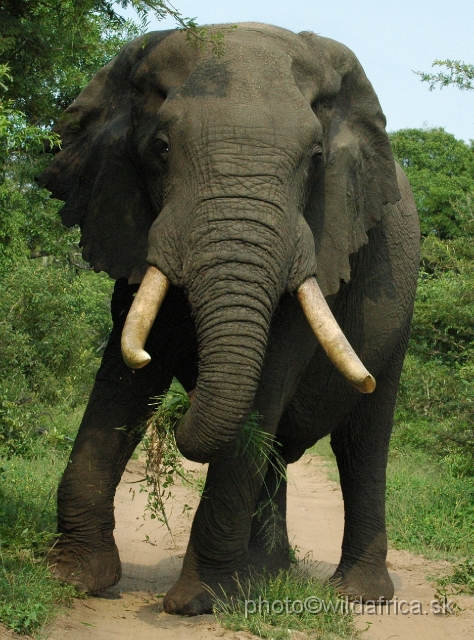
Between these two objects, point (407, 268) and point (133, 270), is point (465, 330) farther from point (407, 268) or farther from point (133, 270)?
point (133, 270)

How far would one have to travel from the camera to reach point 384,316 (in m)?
7.01

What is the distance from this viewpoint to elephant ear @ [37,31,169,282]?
226 inches

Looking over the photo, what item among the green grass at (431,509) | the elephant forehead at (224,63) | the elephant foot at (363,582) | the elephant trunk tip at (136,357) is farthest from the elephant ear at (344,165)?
the green grass at (431,509)

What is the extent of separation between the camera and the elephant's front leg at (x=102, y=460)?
5957mm

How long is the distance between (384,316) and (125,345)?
2.67 metres

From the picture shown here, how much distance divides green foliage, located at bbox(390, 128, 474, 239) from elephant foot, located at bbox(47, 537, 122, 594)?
15.0 meters

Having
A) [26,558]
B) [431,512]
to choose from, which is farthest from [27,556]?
[431,512]

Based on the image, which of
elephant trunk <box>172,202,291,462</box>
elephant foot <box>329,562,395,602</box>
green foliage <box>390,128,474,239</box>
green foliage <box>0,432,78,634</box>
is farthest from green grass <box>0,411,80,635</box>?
green foliage <box>390,128,474,239</box>

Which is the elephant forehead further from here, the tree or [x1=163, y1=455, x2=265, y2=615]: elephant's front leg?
[x1=163, y1=455, x2=265, y2=615]: elephant's front leg

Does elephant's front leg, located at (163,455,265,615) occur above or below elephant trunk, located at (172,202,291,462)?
below

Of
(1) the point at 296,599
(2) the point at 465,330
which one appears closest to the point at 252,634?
(1) the point at 296,599

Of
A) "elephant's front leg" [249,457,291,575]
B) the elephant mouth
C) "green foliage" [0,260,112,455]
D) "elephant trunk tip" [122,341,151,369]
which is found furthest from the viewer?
"green foliage" [0,260,112,455]

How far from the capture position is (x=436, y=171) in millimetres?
25672

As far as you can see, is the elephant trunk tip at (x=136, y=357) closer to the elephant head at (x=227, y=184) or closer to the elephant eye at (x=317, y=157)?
the elephant head at (x=227, y=184)
